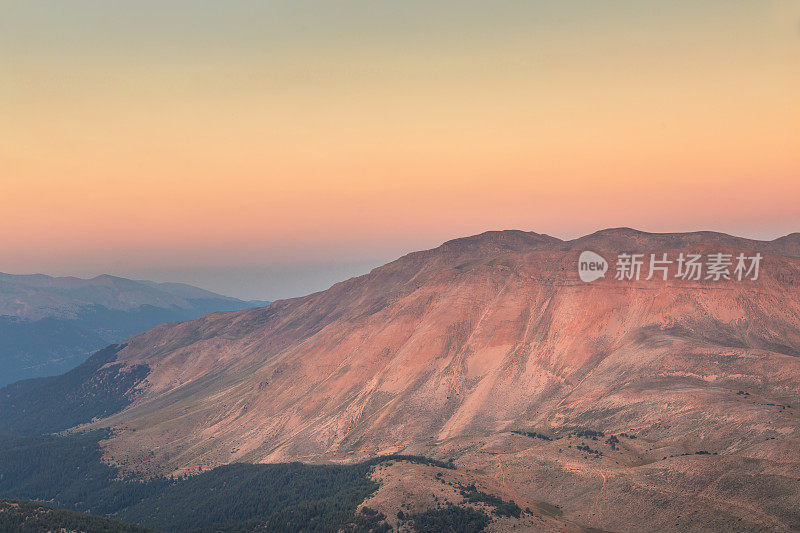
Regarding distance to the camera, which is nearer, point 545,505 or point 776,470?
point 776,470

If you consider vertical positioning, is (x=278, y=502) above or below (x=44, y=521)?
below

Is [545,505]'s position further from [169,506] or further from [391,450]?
[169,506]

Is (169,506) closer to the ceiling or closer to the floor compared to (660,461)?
closer to the floor

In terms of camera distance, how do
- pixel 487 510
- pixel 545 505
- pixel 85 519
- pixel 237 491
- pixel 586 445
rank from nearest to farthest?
pixel 487 510 < pixel 545 505 < pixel 85 519 < pixel 586 445 < pixel 237 491

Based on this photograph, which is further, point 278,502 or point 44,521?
point 278,502

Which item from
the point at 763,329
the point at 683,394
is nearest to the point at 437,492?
the point at 683,394

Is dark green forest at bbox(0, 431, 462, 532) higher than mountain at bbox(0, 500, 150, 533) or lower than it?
lower

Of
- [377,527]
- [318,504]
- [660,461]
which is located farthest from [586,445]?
[318,504]

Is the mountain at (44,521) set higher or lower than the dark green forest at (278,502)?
higher

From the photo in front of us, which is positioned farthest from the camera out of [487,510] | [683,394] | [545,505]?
[683,394]

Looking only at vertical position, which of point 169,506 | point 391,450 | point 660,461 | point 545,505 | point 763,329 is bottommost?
point 169,506

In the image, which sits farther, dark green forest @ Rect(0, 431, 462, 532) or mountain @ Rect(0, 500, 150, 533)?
dark green forest @ Rect(0, 431, 462, 532)
